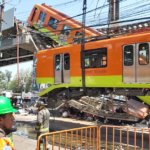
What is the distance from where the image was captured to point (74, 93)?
Result: 19438 mm

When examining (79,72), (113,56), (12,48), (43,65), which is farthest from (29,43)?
(113,56)

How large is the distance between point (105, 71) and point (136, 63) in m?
2.01

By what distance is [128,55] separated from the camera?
15586 mm

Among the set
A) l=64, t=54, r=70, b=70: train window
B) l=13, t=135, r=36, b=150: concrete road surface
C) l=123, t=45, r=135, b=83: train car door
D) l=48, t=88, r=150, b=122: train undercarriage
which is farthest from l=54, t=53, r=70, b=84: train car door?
l=13, t=135, r=36, b=150: concrete road surface

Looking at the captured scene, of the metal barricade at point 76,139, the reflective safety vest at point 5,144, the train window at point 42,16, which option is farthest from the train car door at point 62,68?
the reflective safety vest at point 5,144

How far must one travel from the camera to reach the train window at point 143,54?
48.7 feet

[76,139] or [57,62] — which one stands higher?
[57,62]

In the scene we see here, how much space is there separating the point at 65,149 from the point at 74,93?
34.9 feet

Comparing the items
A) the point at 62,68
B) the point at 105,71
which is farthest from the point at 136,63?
the point at 62,68

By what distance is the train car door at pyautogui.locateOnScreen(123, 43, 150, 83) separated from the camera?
586 inches

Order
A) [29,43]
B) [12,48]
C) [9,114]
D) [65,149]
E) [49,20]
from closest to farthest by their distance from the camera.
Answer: [9,114] → [65,149] → [49,20] → [29,43] → [12,48]

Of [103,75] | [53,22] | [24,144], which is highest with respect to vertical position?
[53,22]

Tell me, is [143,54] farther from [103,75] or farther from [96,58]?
[96,58]

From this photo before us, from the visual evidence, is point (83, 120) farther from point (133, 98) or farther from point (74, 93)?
point (133, 98)
